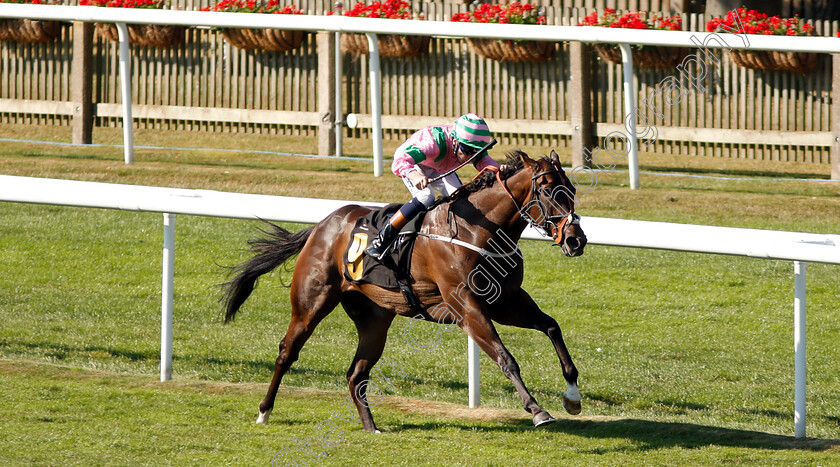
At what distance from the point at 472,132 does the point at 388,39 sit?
7.07 m

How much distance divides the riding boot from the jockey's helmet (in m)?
0.44

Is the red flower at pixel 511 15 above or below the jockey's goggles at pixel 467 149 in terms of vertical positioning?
above

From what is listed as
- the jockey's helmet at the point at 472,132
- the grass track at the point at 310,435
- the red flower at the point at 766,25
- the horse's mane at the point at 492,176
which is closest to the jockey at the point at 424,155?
the jockey's helmet at the point at 472,132

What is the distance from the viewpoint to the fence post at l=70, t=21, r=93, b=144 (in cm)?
1243

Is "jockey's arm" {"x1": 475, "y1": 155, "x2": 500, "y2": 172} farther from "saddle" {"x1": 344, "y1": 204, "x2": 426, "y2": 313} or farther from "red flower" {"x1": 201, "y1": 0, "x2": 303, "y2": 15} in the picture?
"red flower" {"x1": 201, "y1": 0, "x2": 303, "y2": 15}

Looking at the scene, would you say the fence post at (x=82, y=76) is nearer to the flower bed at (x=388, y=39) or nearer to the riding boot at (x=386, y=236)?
the flower bed at (x=388, y=39)

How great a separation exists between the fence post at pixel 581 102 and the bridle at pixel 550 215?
613 cm

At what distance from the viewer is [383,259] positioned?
16.8ft

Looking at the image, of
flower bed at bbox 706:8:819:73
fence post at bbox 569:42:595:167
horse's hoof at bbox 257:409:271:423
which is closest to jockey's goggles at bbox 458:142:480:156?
horse's hoof at bbox 257:409:271:423

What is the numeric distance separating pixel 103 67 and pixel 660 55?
248 inches

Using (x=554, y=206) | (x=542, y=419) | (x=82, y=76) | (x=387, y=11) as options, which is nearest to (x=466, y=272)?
(x=554, y=206)

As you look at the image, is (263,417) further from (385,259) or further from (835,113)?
(835,113)

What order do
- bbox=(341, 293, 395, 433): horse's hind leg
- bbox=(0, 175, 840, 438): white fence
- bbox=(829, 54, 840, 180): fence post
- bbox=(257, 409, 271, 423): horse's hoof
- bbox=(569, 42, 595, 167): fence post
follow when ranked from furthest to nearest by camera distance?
bbox=(569, 42, 595, 167): fence post, bbox=(829, 54, 840, 180): fence post, bbox=(341, 293, 395, 433): horse's hind leg, bbox=(257, 409, 271, 423): horse's hoof, bbox=(0, 175, 840, 438): white fence

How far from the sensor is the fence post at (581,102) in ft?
35.4
